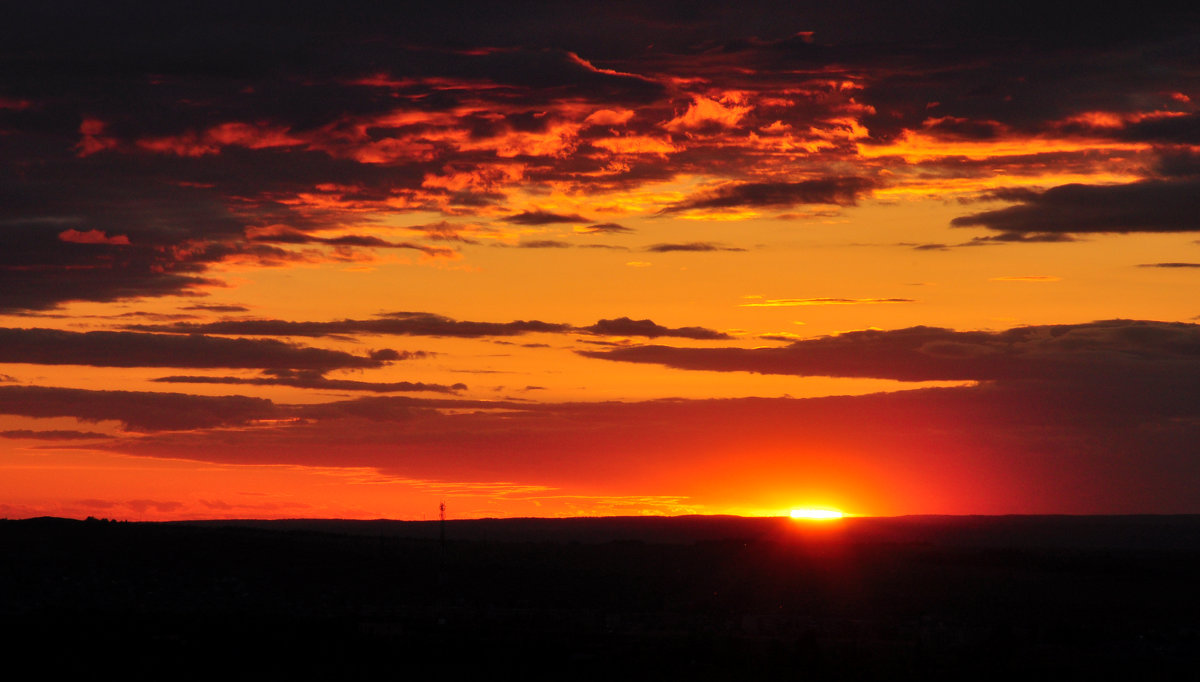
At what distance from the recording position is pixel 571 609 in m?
87.2

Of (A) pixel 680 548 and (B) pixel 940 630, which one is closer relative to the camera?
(B) pixel 940 630

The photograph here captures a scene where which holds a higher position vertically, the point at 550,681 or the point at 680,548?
the point at 680,548

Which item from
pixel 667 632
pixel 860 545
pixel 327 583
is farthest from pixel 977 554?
pixel 667 632

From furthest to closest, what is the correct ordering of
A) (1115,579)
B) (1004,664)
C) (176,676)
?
(1115,579) → (1004,664) → (176,676)

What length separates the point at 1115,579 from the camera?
113 meters

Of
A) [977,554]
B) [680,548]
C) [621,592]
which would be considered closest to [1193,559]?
[977,554]

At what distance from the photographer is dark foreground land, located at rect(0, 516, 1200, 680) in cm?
5400

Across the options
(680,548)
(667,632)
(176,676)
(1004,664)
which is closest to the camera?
(176,676)

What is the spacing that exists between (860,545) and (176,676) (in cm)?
10188

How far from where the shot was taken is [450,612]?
252 ft

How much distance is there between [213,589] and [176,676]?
142ft

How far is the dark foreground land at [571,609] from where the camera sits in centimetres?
5400

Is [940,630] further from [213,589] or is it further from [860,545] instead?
[860,545]

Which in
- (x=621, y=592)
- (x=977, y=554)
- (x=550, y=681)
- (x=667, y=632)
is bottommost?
(x=550, y=681)
